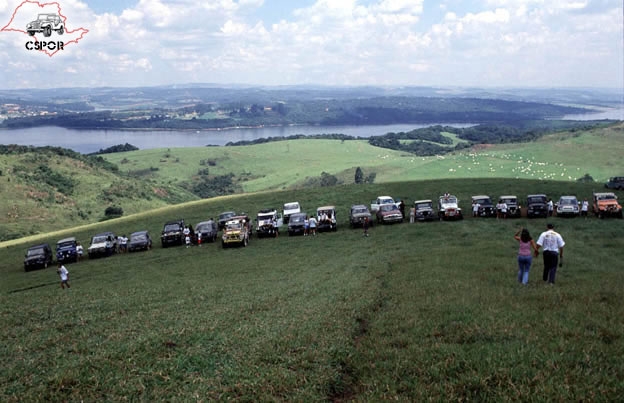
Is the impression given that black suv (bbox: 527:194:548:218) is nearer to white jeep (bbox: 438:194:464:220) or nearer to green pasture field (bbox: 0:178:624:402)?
white jeep (bbox: 438:194:464:220)

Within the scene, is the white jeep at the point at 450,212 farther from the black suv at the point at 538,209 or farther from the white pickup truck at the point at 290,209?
the white pickup truck at the point at 290,209

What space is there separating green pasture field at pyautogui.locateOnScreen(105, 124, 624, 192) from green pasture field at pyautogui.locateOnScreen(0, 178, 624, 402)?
74094mm

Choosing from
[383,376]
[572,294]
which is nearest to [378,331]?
[383,376]

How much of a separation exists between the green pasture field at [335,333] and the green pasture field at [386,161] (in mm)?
74094

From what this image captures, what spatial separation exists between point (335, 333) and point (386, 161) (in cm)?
13446

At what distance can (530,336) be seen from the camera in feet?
29.6

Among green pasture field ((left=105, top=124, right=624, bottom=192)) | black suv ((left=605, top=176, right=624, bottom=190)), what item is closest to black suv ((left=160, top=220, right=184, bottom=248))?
black suv ((left=605, top=176, right=624, bottom=190))

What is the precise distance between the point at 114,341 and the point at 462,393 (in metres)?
7.37

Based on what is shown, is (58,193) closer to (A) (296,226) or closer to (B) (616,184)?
(A) (296,226)

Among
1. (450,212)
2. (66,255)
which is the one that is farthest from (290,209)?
(66,255)

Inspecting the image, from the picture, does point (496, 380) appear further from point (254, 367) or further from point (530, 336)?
point (254, 367)

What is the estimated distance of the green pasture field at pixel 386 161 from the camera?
95938 millimetres

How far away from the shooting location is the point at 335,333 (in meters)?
10.4

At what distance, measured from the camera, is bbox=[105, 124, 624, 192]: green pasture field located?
95938 mm
